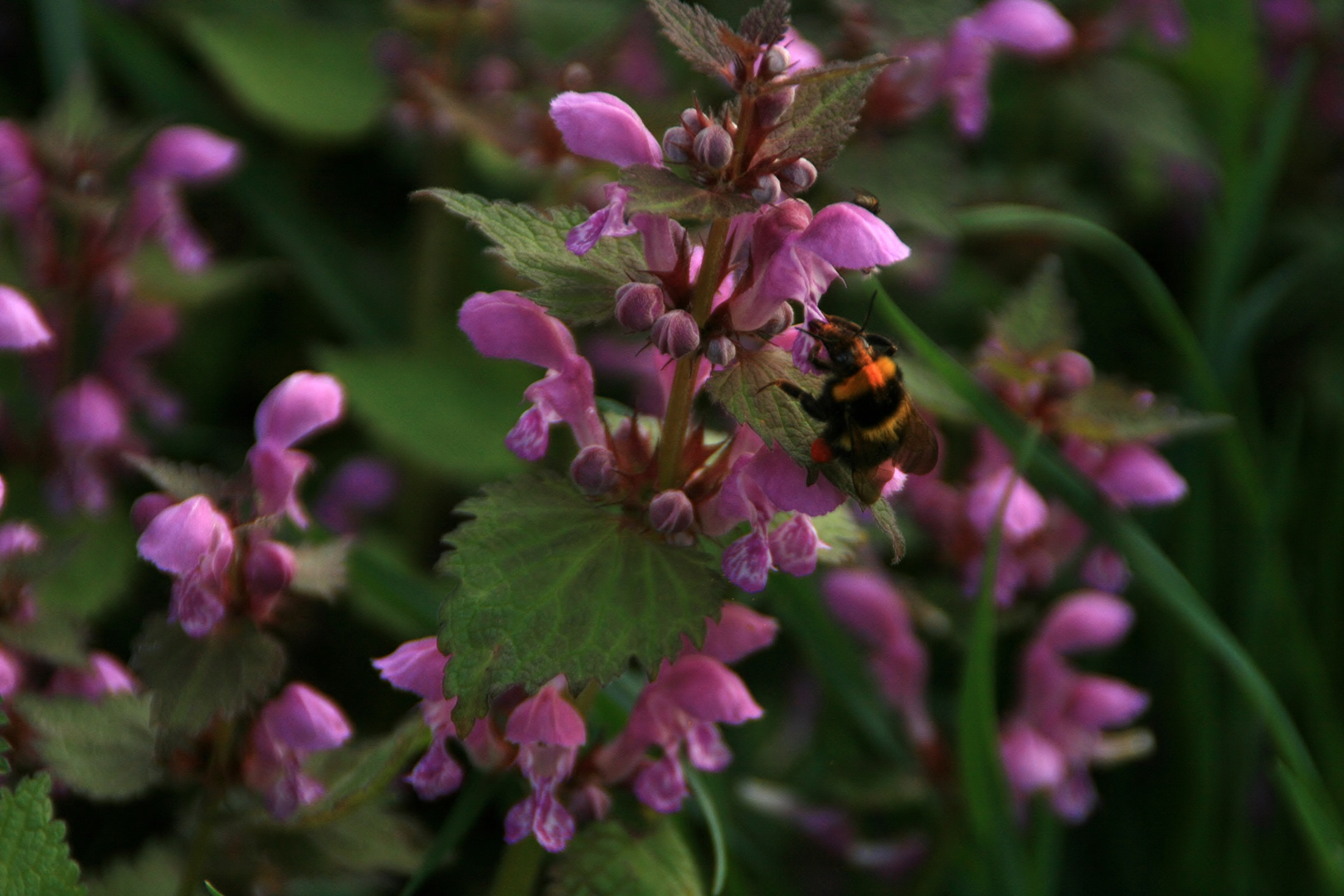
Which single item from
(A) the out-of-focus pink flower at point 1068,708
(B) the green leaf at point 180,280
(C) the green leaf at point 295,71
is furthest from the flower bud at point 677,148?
(C) the green leaf at point 295,71

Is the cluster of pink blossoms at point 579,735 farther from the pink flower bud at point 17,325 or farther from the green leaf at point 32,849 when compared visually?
the pink flower bud at point 17,325

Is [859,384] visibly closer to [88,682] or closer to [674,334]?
[674,334]

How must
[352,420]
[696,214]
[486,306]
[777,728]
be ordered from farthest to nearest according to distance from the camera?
[352,420], [777,728], [486,306], [696,214]

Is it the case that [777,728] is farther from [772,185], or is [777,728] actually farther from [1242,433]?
[772,185]

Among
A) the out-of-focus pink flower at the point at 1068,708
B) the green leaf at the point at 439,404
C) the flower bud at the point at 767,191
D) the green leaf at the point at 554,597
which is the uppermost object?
the flower bud at the point at 767,191

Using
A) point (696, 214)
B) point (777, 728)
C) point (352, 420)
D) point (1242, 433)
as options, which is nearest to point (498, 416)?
point (352, 420)

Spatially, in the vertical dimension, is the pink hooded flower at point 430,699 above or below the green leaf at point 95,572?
above

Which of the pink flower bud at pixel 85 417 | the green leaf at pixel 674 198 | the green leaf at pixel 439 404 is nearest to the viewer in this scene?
→ the green leaf at pixel 674 198

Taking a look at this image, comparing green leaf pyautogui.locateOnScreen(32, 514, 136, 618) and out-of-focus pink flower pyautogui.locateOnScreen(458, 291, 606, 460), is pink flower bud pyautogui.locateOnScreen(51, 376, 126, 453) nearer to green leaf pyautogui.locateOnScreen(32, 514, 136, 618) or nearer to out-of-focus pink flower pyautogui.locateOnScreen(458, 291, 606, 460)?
green leaf pyautogui.locateOnScreen(32, 514, 136, 618)
